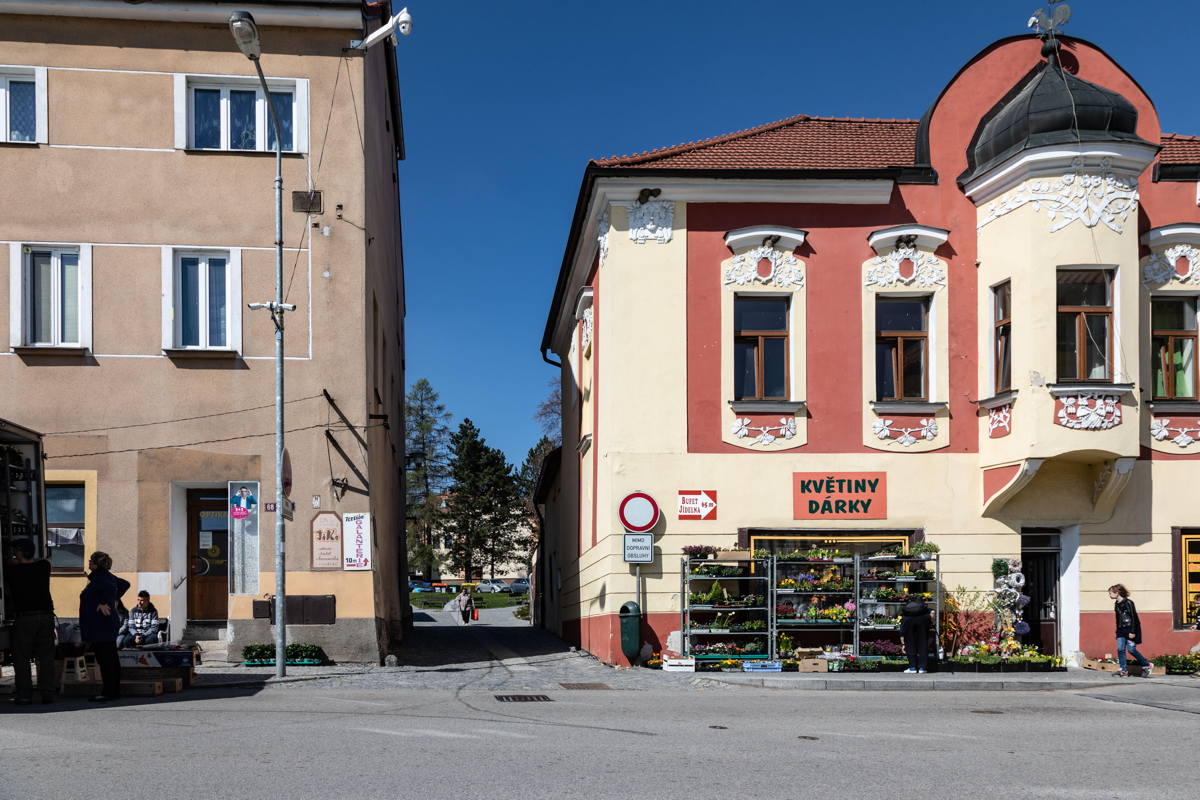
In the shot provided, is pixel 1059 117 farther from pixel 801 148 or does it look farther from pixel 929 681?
pixel 929 681

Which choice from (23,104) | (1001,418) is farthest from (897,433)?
(23,104)

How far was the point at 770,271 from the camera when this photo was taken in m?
20.3

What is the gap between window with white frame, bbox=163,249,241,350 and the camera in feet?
A: 64.8

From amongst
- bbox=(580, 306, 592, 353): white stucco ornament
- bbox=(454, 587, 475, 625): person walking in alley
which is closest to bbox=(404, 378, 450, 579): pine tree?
bbox=(454, 587, 475, 625): person walking in alley

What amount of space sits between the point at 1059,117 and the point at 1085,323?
11.0 feet

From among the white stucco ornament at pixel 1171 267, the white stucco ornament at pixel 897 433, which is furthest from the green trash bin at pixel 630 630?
the white stucco ornament at pixel 1171 267

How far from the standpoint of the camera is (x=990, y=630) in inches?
783

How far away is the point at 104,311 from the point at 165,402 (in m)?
1.81

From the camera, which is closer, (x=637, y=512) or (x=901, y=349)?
(x=637, y=512)

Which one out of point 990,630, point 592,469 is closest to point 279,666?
point 592,469

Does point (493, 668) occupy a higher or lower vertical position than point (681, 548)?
lower

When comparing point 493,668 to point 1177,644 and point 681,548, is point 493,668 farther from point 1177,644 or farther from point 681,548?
point 1177,644

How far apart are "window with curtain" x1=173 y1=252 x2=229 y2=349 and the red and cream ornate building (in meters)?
6.39

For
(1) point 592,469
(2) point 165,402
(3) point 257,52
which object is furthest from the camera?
(1) point 592,469
